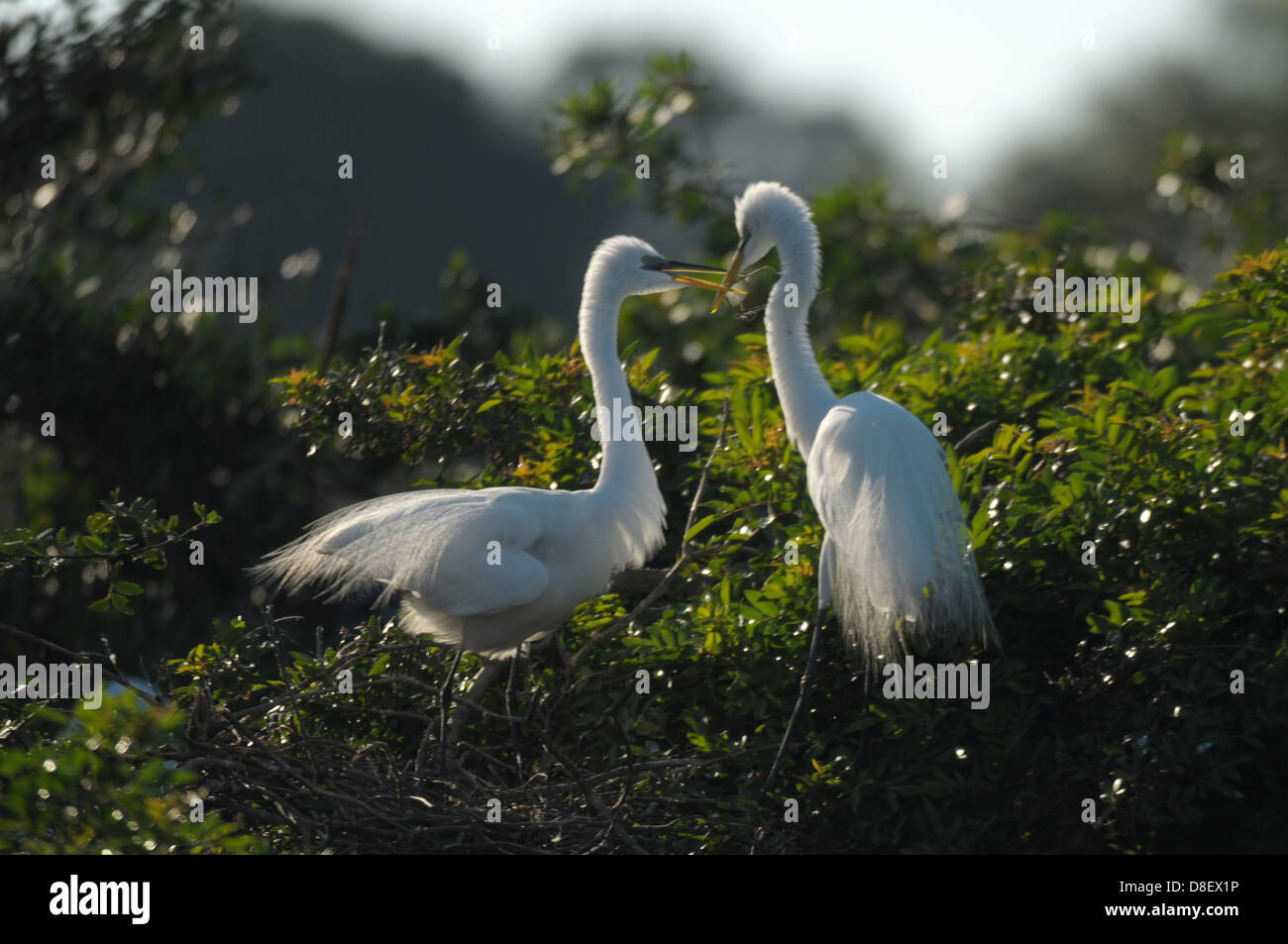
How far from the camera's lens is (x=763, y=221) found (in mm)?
5027

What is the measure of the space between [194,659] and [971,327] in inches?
148

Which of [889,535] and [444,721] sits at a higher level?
[889,535]

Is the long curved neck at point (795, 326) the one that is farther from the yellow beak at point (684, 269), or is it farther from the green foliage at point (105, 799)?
the green foliage at point (105, 799)

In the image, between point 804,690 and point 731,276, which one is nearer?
point 804,690

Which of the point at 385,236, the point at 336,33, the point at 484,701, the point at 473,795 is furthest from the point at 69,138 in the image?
the point at 336,33

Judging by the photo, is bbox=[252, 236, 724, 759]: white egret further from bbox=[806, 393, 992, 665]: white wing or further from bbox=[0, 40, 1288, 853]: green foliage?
bbox=[806, 393, 992, 665]: white wing

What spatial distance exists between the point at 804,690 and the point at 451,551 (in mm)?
1151

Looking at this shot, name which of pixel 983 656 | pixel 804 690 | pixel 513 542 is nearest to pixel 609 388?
pixel 513 542

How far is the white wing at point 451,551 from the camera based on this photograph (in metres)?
4.28

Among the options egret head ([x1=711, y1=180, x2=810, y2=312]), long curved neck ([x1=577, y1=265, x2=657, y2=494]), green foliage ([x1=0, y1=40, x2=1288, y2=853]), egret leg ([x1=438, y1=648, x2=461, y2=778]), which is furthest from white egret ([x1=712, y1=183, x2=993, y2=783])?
egret leg ([x1=438, y1=648, x2=461, y2=778])

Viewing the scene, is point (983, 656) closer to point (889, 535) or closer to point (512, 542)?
point (889, 535)

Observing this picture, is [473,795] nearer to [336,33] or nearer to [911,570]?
→ [911,570]

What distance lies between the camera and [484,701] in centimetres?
530

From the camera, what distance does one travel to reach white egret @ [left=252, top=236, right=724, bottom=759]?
169 inches
